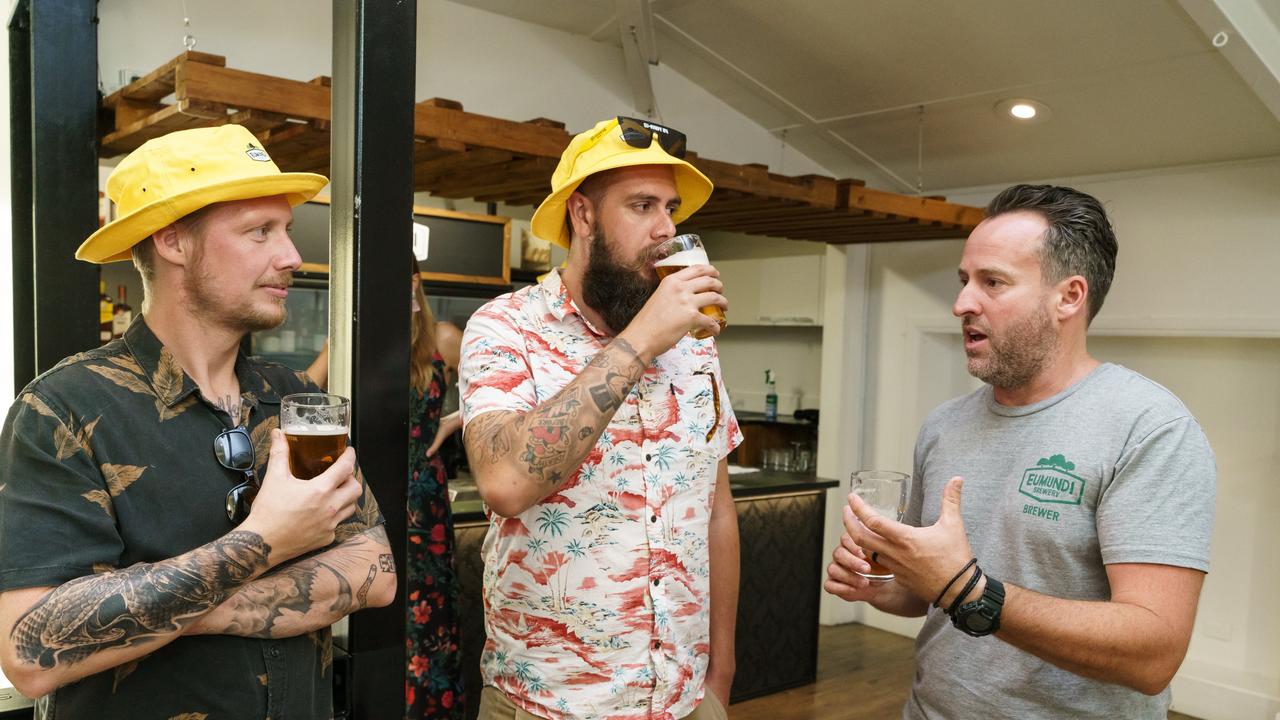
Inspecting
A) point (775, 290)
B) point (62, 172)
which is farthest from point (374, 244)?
point (775, 290)

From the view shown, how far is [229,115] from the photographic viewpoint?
10.1 feet

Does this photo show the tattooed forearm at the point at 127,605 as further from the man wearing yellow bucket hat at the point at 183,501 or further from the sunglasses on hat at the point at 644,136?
the sunglasses on hat at the point at 644,136

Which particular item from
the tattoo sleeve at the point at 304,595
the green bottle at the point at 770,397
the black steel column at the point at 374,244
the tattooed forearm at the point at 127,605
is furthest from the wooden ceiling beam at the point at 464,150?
the green bottle at the point at 770,397

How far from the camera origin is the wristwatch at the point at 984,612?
140cm

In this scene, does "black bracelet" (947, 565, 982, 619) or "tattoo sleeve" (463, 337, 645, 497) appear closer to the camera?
"black bracelet" (947, 565, 982, 619)

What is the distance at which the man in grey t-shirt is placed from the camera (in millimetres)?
1409

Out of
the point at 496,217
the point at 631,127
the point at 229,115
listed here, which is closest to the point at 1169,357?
the point at 496,217

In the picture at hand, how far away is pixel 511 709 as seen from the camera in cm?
171

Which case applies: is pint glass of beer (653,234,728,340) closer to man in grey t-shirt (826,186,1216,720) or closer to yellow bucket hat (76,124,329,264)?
man in grey t-shirt (826,186,1216,720)

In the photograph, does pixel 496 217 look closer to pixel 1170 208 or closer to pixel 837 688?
pixel 837 688

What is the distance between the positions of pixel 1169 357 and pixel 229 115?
532 cm

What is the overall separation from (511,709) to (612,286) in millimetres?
858

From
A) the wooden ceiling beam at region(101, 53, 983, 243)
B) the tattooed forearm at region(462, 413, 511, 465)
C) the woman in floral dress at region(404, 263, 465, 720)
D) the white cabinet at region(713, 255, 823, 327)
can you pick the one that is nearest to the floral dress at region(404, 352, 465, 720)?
the woman in floral dress at region(404, 263, 465, 720)

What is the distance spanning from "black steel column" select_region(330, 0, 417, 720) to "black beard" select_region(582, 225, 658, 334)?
47 centimetres
